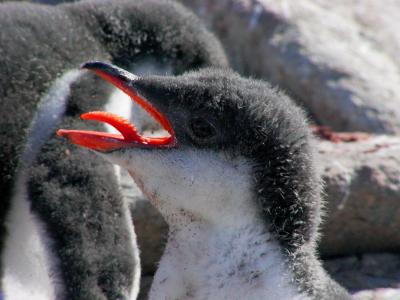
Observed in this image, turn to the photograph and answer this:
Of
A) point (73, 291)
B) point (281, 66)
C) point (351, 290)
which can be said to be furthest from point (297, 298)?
point (281, 66)

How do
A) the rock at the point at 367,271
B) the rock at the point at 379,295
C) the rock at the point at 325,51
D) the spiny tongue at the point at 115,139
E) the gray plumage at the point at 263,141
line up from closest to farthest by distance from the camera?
the gray plumage at the point at 263,141 → the spiny tongue at the point at 115,139 → the rock at the point at 379,295 → the rock at the point at 367,271 → the rock at the point at 325,51

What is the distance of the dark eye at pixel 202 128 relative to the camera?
341 cm

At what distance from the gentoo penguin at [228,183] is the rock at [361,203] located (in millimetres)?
1836

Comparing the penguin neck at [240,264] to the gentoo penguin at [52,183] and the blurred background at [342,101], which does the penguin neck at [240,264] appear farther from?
the blurred background at [342,101]

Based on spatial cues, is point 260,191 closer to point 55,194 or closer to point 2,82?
point 55,194

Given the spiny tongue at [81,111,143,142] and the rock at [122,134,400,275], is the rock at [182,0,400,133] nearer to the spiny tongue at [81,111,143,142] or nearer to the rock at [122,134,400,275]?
the rock at [122,134,400,275]

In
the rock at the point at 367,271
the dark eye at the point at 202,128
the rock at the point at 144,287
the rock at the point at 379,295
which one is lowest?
the rock at the point at 144,287

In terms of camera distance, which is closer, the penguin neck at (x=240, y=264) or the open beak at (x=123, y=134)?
the penguin neck at (x=240, y=264)

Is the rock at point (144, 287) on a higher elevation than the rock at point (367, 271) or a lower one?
lower

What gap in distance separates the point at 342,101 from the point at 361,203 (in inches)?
72.4

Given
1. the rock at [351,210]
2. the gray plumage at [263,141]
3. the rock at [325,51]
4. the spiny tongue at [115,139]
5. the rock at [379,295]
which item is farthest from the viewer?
the rock at [325,51]

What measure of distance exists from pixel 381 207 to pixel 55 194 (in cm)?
198

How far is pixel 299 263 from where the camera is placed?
341 centimetres

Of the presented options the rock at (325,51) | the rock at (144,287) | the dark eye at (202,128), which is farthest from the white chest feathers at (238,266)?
the rock at (325,51)
